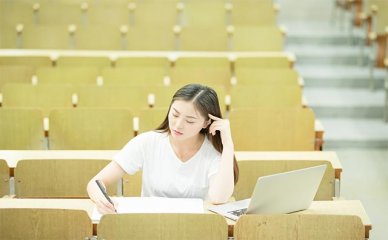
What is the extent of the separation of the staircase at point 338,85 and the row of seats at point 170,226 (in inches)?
132

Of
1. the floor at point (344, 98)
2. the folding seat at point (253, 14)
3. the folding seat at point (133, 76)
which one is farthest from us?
the folding seat at point (253, 14)

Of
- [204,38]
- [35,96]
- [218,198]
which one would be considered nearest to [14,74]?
[35,96]

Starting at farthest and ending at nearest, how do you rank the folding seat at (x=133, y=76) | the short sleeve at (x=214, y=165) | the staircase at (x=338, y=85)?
1. the staircase at (x=338, y=85)
2. the folding seat at (x=133, y=76)
3. the short sleeve at (x=214, y=165)

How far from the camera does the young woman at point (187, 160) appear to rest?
120 inches

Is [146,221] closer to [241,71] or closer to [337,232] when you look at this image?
[337,232]

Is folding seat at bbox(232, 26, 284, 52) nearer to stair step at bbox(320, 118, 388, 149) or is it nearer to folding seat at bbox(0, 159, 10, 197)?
stair step at bbox(320, 118, 388, 149)

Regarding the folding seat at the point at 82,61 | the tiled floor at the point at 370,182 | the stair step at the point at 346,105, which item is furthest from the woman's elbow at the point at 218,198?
the stair step at the point at 346,105

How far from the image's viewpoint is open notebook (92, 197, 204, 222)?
2885 mm


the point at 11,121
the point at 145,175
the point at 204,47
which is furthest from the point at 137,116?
the point at 204,47

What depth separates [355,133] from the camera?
243 inches

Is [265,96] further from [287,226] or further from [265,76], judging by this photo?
[287,226]

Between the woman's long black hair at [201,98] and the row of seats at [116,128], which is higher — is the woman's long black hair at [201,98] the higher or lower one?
the higher one

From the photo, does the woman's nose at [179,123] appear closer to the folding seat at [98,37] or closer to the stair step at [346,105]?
the stair step at [346,105]

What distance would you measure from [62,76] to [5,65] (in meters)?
0.66
